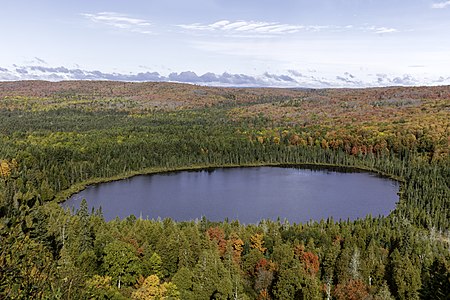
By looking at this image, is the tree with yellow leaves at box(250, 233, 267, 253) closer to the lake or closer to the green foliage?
the green foliage

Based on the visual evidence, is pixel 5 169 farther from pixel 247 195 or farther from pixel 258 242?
pixel 258 242

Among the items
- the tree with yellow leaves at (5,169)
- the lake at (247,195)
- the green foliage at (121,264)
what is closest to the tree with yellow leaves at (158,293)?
the green foliage at (121,264)

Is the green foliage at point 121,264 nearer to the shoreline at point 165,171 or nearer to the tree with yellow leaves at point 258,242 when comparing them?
the tree with yellow leaves at point 258,242

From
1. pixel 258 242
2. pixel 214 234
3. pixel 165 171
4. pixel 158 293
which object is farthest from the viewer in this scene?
pixel 165 171

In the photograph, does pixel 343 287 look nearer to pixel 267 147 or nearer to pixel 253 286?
pixel 253 286

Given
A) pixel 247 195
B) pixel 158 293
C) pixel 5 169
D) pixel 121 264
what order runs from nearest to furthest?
pixel 158 293
pixel 121 264
pixel 5 169
pixel 247 195

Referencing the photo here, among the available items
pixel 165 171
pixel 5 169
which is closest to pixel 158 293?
pixel 5 169

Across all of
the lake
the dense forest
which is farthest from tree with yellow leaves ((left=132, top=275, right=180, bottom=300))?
the lake
